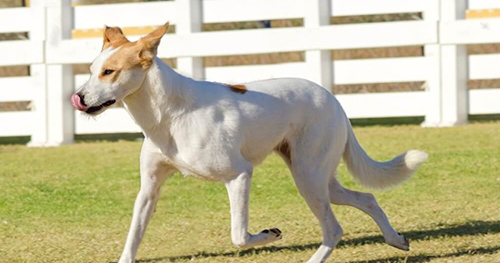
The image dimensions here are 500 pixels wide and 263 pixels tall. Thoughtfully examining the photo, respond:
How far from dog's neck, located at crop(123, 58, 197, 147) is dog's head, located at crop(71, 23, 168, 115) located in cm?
7

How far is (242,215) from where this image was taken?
558 cm

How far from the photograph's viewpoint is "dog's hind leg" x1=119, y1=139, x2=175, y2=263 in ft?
19.0

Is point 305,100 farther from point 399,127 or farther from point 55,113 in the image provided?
point 55,113

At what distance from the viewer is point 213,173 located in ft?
18.3

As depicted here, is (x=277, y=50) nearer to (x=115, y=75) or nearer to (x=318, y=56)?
(x=318, y=56)

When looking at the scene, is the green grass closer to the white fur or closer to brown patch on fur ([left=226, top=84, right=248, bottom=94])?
the white fur

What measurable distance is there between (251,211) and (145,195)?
2.22 m

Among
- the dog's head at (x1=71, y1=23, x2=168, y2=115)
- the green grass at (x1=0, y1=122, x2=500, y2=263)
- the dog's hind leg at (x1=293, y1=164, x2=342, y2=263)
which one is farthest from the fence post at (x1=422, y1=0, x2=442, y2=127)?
the dog's head at (x1=71, y1=23, x2=168, y2=115)

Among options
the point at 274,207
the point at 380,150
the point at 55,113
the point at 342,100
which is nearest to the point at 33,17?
the point at 55,113

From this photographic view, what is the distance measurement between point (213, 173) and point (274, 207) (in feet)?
8.66

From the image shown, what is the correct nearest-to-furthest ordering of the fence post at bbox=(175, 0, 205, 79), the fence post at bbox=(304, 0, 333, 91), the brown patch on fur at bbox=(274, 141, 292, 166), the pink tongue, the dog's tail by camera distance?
the pink tongue, the brown patch on fur at bbox=(274, 141, 292, 166), the dog's tail, the fence post at bbox=(304, 0, 333, 91), the fence post at bbox=(175, 0, 205, 79)

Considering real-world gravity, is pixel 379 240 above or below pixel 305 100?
below

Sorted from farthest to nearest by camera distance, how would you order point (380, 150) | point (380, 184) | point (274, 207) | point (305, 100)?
point (380, 150) → point (274, 207) → point (380, 184) → point (305, 100)

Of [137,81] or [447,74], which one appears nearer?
[137,81]
